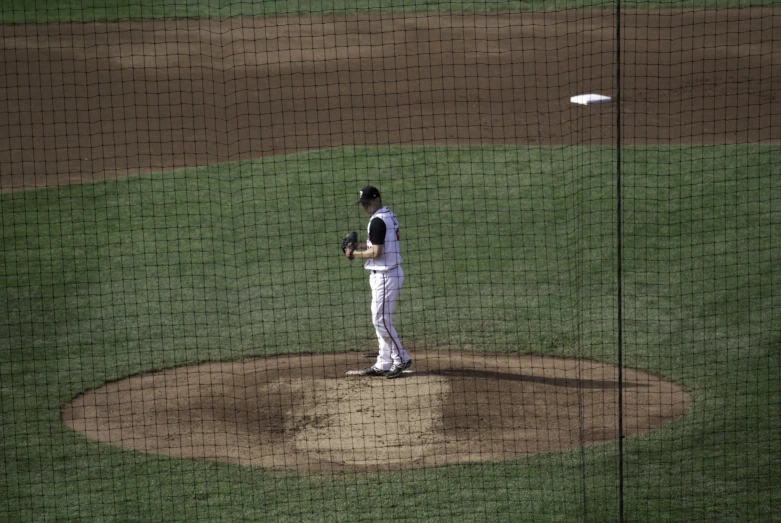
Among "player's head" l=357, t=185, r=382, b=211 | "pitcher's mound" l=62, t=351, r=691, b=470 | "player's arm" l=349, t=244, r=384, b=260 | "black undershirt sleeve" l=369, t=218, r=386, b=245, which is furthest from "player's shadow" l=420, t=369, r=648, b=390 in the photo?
"player's head" l=357, t=185, r=382, b=211

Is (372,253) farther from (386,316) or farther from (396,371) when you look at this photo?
(396,371)

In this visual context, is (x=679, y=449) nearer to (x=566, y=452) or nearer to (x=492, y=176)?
(x=566, y=452)

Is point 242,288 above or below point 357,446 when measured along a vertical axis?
above

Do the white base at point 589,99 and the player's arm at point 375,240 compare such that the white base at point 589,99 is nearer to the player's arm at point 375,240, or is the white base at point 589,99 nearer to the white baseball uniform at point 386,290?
the white baseball uniform at point 386,290

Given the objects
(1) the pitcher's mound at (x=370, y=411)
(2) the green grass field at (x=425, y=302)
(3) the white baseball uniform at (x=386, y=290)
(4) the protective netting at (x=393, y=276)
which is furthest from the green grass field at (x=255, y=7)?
(1) the pitcher's mound at (x=370, y=411)

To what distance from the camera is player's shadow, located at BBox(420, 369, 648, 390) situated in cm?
1056

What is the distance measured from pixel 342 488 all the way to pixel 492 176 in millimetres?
8111

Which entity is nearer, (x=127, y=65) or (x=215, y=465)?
(x=215, y=465)

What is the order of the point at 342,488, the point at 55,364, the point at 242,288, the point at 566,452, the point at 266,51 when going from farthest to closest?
1. the point at 266,51
2. the point at 242,288
3. the point at 55,364
4. the point at 566,452
5. the point at 342,488

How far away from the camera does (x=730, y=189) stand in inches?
594

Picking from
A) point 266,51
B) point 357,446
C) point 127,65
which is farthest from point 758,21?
point 357,446

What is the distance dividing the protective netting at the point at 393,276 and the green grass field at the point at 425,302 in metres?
0.04

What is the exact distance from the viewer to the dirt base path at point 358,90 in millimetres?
17250

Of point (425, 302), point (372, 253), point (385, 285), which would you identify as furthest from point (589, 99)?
point (372, 253)
